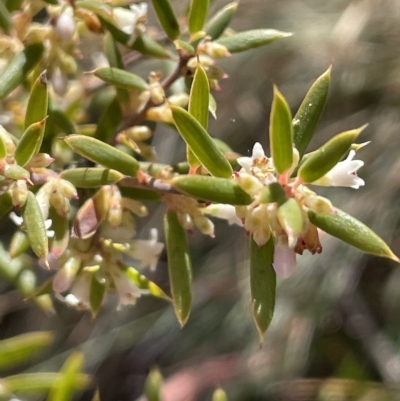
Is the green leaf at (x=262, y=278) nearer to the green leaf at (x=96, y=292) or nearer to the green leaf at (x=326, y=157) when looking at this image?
the green leaf at (x=326, y=157)

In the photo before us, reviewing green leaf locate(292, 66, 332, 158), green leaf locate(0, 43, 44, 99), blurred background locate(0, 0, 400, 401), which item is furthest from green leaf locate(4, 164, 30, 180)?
blurred background locate(0, 0, 400, 401)

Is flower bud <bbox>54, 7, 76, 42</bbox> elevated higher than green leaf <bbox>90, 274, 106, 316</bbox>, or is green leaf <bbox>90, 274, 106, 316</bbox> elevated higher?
flower bud <bbox>54, 7, 76, 42</bbox>

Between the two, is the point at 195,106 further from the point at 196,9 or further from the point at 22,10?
the point at 22,10

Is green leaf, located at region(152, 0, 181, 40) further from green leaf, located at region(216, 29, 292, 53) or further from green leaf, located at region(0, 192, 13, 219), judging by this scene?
green leaf, located at region(0, 192, 13, 219)

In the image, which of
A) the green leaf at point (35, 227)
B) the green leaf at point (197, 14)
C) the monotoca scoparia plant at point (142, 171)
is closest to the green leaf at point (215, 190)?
the monotoca scoparia plant at point (142, 171)

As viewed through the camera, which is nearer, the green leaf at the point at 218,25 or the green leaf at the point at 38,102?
the green leaf at the point at 38,102

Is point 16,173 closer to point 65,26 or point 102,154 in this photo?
point 102,154
